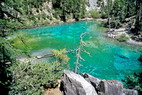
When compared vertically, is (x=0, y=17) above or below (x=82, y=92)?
above

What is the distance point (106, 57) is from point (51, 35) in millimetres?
22826

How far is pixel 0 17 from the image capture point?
803cm

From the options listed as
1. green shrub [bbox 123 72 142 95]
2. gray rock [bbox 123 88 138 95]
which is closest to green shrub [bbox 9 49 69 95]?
gray rock [bbox 123 88 138 95]

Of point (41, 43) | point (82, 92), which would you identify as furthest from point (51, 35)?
point (82, 92)

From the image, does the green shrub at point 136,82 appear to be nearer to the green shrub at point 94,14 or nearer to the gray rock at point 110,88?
the gray rock at point 110,88

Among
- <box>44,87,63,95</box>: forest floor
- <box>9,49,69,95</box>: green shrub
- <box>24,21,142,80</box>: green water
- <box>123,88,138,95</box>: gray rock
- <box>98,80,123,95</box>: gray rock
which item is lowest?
<box>24,21,142,80</box>: green water

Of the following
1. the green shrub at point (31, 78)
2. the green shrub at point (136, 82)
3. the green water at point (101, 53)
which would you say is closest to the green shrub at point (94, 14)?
the green water at point (101, 53)

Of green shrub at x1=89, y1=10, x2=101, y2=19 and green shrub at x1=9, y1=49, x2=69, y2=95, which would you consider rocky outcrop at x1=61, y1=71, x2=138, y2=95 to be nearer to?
green shrub at x1=9, y1=49, x2=69, y2=95

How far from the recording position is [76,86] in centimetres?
1246

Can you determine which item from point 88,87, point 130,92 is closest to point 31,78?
point 88,87

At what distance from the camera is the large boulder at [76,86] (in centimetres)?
1198

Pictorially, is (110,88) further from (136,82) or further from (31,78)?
(31,78)

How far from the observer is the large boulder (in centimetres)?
1198

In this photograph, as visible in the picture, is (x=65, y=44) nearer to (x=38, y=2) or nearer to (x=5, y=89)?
(x=5, y=89)
